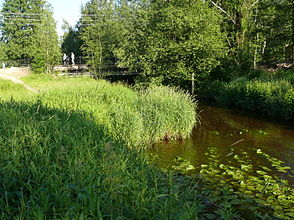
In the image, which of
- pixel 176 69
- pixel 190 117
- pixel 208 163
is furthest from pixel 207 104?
pixel 208 163

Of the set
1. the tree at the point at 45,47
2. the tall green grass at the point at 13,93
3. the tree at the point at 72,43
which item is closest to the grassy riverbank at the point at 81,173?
the tall green grass at the point at 13,93

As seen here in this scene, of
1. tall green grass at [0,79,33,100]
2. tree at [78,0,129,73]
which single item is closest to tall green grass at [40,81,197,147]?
tall green grass at [0,79,33,100]

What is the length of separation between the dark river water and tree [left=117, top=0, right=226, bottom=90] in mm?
6255

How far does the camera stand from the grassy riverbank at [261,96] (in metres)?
13.0

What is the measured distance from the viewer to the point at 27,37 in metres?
48.4

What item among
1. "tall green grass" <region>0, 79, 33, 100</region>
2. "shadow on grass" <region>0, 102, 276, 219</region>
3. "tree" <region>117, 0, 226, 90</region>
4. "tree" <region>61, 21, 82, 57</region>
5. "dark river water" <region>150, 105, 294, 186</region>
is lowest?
"dark river water" <region>150, 105, 294, 186</region>

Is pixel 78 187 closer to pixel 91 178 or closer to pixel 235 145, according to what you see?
pixel 91 178

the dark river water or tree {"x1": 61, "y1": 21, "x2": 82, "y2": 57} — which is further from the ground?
tree {"x1": 61, "y1": 21, "x2": 82, "y2": 57}

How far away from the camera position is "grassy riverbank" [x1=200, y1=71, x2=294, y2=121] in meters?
13.0

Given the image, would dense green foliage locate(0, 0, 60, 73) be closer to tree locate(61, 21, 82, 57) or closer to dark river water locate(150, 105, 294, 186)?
tree locate(61, 21, 82, 57)

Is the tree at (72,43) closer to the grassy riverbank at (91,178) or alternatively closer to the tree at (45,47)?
the tree at (45,47)

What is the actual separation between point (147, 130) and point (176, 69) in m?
10.6

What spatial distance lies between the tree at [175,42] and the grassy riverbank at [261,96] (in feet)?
7.78

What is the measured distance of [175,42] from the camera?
18.6m
